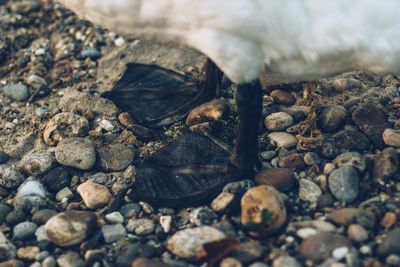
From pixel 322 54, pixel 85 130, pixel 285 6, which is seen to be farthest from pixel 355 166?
pixel 85 130

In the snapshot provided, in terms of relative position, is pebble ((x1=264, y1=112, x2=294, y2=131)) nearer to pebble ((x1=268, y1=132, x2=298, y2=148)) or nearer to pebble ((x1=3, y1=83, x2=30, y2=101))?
pebble ((x1=268, y1=132, x2=298, y2=148))

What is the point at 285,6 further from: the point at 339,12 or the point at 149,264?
the point at 149,264

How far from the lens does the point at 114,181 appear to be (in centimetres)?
388

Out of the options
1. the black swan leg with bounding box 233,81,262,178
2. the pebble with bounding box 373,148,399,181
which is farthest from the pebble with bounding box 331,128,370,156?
the black swan leg with bounding box 233,81,262,178

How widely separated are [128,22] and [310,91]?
144 centimetres

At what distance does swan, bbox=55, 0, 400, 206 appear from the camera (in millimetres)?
3039

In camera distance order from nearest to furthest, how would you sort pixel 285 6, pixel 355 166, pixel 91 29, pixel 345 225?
1. pixel 285 6
2. pixel 345 225
3. pixel 355 166
4. pixel 91 29

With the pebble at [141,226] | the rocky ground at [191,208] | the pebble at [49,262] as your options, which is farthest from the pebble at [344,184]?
the pebble at [49,262]

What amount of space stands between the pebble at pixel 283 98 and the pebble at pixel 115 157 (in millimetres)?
1027

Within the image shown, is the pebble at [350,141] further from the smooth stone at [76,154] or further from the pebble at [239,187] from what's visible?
the smooth stone at [76,154]

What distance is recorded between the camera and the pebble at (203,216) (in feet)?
11.2

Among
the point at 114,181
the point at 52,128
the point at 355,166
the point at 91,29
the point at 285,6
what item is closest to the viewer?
the point at 285,6

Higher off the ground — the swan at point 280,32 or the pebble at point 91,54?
the swan at point 280,32

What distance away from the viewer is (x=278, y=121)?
13.3 feet
